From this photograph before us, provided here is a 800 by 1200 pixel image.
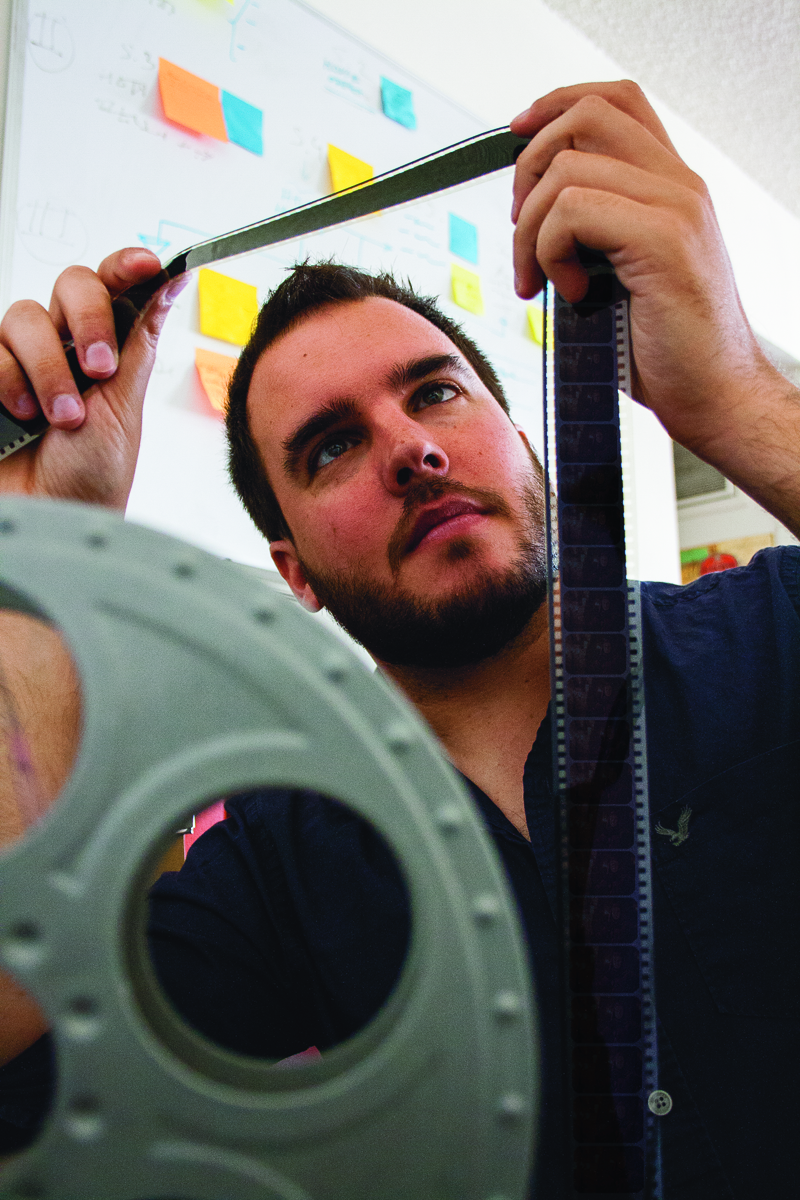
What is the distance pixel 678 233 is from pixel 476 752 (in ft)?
1.67

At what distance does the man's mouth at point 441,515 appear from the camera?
2.67 feet

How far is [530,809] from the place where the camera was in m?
0.68

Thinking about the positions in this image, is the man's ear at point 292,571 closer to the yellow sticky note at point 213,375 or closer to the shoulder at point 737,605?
the yellow sticky note at point 213,375

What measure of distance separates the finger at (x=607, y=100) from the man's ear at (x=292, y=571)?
1.87 feet

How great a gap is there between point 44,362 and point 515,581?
0.47 metres

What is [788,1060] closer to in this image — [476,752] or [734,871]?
[734,871]

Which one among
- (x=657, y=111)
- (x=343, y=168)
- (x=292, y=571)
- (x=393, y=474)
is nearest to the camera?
(x=393, y=474)

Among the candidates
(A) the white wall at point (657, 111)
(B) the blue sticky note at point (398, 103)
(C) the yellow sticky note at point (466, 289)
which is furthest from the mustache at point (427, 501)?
(B) the blue sticky note at point (398, 103)

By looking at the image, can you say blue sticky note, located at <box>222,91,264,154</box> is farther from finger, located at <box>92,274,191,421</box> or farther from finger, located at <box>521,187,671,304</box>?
finger, located at <box>521,187,671,304</box>

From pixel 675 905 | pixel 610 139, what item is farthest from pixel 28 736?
pixel 610 139

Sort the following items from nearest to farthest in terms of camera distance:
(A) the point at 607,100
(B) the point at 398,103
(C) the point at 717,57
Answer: (A) the point at 607,100 → (B) the point at 398,103 → (C) the point at 717,57

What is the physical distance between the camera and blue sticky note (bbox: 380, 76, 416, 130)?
4.78 feet

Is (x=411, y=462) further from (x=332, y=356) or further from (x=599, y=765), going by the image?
(x=599, y=765)

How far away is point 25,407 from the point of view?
75 cm
